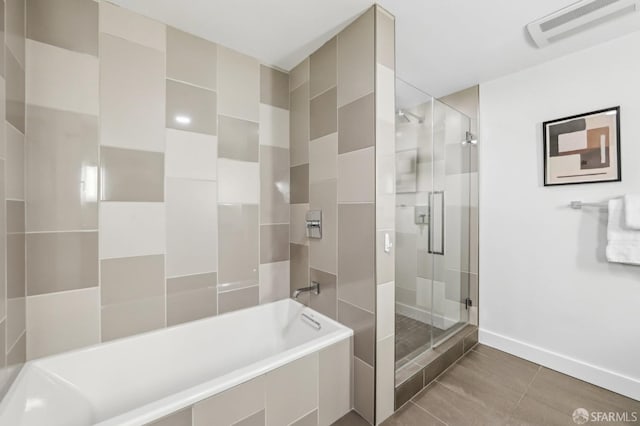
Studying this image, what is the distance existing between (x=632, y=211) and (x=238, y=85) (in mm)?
2718

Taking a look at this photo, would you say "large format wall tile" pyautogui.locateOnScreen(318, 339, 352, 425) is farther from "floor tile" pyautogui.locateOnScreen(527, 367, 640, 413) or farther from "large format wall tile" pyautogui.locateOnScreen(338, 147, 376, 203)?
"floor tile" pyautogui.locateOnScreen(527, 367, 640, 413)

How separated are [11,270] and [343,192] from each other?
65.6 inches

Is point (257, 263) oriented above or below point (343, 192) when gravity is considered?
below

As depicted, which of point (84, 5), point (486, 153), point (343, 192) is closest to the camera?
point (84, 5)

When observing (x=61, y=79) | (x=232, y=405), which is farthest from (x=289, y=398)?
(x=61, y=79)

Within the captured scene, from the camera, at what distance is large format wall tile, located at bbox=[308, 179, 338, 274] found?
5.81 ft

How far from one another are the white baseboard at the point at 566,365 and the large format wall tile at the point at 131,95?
309 cm

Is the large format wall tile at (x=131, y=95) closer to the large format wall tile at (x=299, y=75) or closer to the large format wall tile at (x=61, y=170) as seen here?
the large format wall tile at (x=61, y=170)

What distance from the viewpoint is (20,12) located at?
1233 mm

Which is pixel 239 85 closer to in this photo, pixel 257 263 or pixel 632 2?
pixel 257 263

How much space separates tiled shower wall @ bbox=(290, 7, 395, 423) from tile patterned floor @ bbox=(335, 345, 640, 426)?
0.28 m

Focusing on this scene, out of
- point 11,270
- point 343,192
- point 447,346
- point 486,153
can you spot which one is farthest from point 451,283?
point 11,270

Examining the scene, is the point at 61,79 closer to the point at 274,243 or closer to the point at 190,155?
the point at 190,155

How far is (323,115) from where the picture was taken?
1.86 metres
